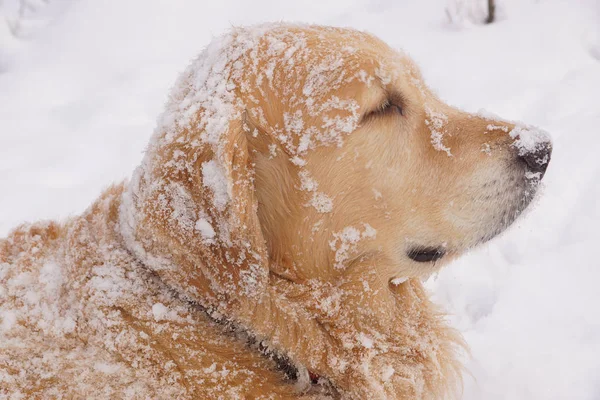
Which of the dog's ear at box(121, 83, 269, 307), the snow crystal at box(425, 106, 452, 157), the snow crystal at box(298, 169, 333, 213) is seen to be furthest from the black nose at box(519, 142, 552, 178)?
the dog's ear at box(121, 83, 269, 307)

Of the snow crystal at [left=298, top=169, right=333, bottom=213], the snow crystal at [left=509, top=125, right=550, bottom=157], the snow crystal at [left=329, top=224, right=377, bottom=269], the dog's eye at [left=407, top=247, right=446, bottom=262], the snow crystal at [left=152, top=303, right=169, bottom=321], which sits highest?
the snow crystal at [left=298, top=169, right=333, bottom=213]

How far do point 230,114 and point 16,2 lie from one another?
710 centimetres

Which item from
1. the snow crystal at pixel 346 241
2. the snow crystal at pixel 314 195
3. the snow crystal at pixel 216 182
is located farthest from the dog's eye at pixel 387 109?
the snow crystal at pixel 216 182

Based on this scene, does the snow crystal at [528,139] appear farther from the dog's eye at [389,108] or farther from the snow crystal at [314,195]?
the snow crystal at [314,195]

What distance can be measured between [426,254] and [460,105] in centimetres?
298

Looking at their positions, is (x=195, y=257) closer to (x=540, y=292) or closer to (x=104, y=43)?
(x=540, y=292)

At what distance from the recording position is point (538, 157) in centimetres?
254

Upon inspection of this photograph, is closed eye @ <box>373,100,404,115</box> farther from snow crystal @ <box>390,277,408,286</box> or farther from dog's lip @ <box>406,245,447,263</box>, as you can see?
snow crystal @ <box>390,277,408,286</box>

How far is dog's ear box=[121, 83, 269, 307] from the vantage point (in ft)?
6.93

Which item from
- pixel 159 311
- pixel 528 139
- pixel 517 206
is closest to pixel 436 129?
pixel 528 139

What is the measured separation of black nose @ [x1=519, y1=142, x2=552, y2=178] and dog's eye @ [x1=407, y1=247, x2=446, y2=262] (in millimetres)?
550

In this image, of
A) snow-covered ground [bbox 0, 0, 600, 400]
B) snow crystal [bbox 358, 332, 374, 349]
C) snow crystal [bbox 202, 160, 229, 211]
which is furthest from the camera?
snow-covered ground [bbox 0, 0, 600, 400]

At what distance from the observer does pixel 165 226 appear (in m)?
2.13

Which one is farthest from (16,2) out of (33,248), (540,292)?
(540,292)
